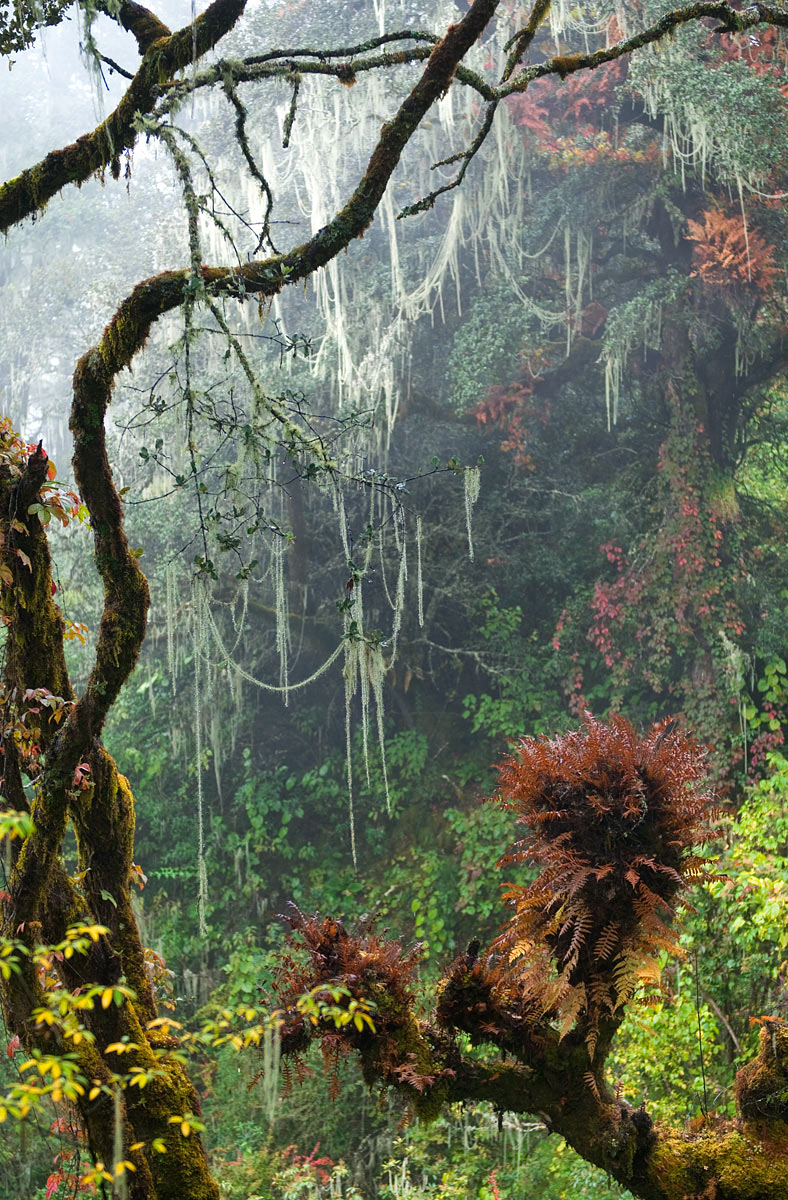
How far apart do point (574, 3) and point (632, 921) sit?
930 centimetres

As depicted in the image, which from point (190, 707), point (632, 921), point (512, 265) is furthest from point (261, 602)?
point (632, 921)

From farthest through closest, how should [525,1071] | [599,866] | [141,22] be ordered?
[141,22], [525,1071], [599,866]

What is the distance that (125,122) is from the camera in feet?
11.5

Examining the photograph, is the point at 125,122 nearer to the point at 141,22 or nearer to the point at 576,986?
the point at 141,22

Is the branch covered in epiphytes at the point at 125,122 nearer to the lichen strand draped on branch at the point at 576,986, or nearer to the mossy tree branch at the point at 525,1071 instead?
the lichen strand draped on branch at the point at 576,986

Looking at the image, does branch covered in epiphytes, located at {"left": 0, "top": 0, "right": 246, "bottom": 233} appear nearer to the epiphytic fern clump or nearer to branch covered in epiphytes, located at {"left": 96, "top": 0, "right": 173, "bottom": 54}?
branch covered in epiphytes, located at {"left": 96, "top": 0, "right": 173, "bottom": 54}

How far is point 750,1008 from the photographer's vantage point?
538cm

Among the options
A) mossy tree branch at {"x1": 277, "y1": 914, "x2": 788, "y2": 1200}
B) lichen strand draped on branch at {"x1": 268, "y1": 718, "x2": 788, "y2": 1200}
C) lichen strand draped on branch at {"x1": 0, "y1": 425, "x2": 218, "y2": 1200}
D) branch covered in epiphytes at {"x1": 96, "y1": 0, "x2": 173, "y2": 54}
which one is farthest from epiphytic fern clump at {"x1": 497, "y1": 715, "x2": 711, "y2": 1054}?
branch covered in epiphytes at {"x1": 96, "y1": 0, "x2": 173, "y2": 54}

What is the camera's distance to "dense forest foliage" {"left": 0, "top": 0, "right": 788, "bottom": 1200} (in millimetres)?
8227

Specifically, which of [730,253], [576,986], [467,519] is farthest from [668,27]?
[730,253]

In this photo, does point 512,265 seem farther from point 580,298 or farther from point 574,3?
point 574,3

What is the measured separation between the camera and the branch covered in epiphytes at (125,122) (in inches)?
134

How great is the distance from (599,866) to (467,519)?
518 centimetres

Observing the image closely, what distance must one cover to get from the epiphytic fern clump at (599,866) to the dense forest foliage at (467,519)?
4786 millimetres
